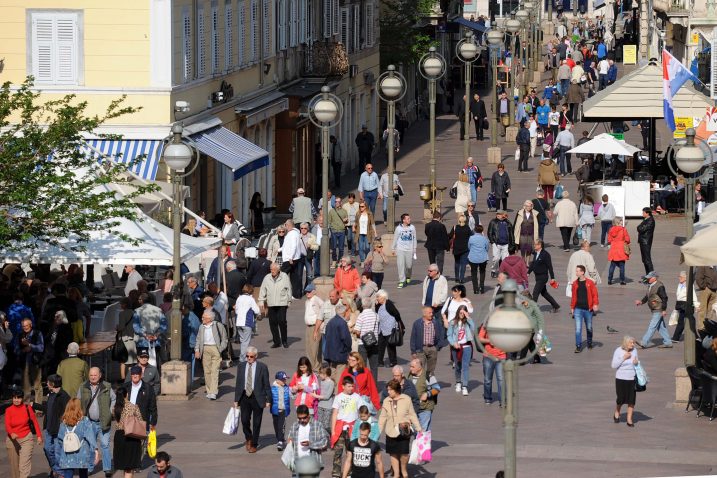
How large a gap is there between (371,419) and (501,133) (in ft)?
151

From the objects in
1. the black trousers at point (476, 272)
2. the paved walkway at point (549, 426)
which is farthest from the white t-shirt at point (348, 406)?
the black trousers at point (476, 272)

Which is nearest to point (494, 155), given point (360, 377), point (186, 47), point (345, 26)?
point (345, 26)

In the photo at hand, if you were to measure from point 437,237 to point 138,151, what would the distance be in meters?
6.12

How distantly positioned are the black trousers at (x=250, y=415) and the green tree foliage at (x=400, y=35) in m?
49.0

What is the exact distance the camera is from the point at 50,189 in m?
29.1

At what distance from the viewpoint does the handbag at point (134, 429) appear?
23.0 m

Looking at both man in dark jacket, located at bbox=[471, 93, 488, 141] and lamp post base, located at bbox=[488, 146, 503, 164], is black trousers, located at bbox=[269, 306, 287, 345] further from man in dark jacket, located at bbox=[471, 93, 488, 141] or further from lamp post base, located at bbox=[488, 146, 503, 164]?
man in dark jacket, located at bbox=[471, 93, 488, 141]

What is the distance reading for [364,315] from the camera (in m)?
28.3

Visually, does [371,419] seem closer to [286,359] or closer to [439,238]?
[286,359]

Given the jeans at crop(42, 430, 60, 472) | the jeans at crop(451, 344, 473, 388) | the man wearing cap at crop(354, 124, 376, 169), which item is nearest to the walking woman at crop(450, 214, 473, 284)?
the jeans at crop(451, 344, 473, 388)

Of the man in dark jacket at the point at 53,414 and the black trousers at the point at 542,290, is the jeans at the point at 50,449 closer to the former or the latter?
the man in dark jacket at the point at 53,414

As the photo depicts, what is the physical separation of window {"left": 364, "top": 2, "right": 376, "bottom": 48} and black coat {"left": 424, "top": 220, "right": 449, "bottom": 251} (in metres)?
29.2

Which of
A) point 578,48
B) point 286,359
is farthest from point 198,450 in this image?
point 578,48

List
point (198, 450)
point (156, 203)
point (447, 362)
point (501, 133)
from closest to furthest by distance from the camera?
point (198, 450), point (447, 362), point (156, 203), point (501, 133)
